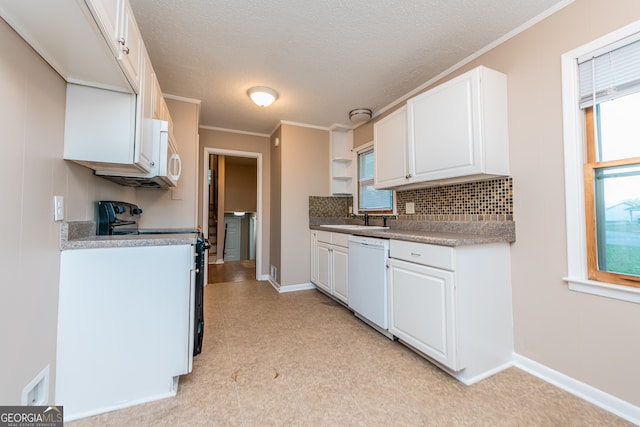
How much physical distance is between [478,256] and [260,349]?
5.62 feet

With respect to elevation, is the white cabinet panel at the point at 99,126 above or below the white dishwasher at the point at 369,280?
above

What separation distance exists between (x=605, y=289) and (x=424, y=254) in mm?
931

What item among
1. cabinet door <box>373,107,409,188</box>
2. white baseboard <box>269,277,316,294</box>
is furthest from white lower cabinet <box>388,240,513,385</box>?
white baseboard <box>269,277,316,294</box>

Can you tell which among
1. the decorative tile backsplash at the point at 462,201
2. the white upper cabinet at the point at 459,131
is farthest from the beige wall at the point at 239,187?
the white upper cabinet at the point at 459,131

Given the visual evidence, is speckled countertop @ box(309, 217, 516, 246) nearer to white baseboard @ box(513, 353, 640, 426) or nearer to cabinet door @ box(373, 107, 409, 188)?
cabinet door @ box(373, 107, 409, 188)

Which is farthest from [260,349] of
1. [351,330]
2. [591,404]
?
[591,404]

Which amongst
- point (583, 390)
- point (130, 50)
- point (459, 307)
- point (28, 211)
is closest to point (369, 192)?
point (459, 307)

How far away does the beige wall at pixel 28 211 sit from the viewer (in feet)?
3.25

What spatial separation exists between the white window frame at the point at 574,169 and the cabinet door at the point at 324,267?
215cm

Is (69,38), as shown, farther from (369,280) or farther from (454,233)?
(454,233)

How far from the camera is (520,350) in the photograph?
183 cm

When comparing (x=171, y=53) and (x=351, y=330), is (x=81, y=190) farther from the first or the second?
(x=351, y=330)

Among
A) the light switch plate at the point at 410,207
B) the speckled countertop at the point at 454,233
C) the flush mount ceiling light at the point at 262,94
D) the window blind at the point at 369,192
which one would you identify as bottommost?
the speckled countertop at the point at 454,233

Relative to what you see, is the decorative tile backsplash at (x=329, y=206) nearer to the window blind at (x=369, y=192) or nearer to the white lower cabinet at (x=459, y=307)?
the window blind at (x=369, y=192)
